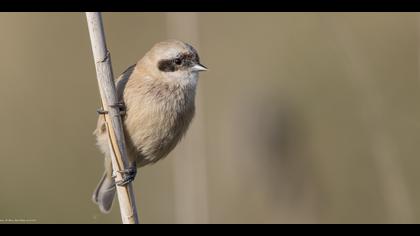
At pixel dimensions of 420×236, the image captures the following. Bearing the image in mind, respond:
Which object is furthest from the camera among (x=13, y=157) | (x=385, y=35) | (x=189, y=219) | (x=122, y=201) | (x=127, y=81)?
(x=385, y=35)

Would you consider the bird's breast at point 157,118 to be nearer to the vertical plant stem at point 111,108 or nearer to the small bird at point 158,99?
the small bird at point 158,99

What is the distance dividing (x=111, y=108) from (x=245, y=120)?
1485 mm

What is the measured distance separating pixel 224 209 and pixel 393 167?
162 cm

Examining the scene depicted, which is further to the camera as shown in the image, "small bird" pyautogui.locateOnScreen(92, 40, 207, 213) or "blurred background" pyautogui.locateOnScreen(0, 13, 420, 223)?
"blurred background" pyautogui.locateOnScreen(0, 13, 420, 223)

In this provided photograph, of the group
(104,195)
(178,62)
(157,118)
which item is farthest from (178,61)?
(104,195)

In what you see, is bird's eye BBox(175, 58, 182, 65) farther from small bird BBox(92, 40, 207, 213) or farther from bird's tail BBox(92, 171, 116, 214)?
bird's tail BBox(92, 171, 116, 214)

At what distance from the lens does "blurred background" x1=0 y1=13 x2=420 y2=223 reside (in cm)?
398

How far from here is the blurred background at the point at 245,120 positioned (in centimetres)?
398

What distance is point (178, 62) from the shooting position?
11.3 feet

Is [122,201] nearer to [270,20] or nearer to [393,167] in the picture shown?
[393,167]

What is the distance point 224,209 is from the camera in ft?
17.0

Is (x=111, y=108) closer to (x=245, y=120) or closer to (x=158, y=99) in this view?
(x=158, y=99)

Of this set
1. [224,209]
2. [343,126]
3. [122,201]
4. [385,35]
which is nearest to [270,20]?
[385,35]

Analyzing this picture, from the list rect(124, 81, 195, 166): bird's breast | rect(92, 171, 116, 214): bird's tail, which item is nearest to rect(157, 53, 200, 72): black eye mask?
rect(124, 81, 195, 166): bird's breast
